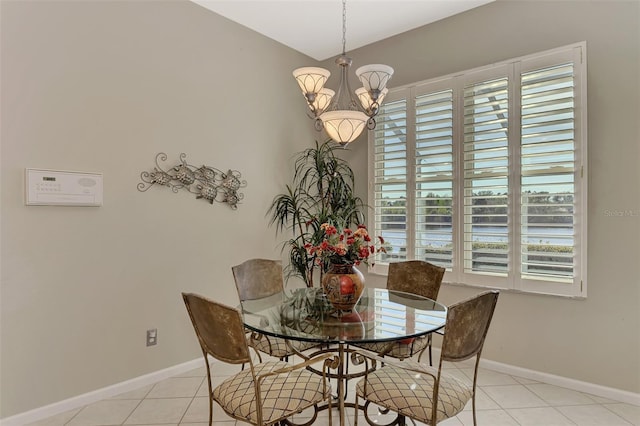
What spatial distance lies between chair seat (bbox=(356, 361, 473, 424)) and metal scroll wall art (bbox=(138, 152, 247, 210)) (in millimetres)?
2036

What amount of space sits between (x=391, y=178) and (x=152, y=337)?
102 inches

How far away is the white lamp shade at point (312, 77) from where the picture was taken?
2188mm

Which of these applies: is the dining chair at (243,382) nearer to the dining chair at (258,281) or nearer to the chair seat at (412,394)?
the chair seat at (412,394)

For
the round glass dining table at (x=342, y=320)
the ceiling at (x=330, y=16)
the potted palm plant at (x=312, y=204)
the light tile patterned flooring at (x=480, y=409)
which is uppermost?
the ceiling at (x=330, y=16)

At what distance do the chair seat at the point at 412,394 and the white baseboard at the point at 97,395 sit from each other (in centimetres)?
178

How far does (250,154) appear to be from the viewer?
349 cm

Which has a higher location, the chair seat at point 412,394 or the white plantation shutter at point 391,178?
the white plantation shutter at point 391,178

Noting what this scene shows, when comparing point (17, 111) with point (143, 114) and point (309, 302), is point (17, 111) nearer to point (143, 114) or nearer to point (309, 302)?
point (143, 114)

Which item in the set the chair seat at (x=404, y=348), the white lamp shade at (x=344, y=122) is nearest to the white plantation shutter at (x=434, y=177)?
the chair seat at (x=404, y=348)

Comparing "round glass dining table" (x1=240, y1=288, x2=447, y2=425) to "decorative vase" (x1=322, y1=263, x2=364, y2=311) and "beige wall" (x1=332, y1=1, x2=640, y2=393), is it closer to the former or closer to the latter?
"decorative vase" (x1=322, y1=263, x2=364, y2=311)

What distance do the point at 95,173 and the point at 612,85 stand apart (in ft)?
12.0

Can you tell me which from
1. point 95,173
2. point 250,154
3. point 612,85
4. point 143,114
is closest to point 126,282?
point 95,173

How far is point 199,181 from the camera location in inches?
121

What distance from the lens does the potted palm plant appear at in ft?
11.9
